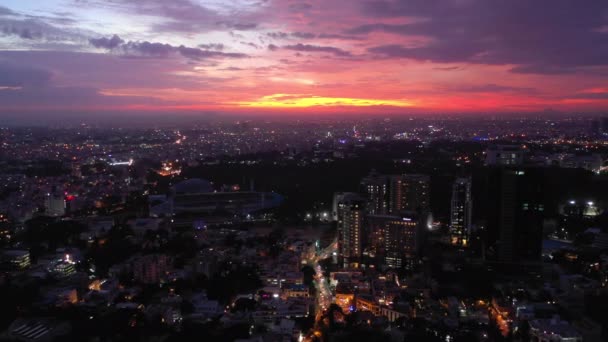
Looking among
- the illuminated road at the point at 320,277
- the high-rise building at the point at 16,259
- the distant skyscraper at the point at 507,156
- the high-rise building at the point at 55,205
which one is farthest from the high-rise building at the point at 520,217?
the high-rise building at the point at 55,205

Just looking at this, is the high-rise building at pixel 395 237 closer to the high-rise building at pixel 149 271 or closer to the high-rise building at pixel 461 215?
the high-rise building at pixel 461 215

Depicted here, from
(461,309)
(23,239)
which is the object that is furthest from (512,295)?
(23,239)

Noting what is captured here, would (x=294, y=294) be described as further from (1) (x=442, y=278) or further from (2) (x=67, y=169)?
(2) (x=67, y=169)

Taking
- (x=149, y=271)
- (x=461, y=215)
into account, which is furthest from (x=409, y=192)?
(x=149, y=271)

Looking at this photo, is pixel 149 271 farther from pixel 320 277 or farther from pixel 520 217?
pixel 520 217

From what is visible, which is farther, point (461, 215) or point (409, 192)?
point (409, 192)

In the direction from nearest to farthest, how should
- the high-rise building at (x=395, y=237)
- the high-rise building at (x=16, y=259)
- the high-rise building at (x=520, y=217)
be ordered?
1. the high-rise building at (x=520, y=217)
2. the high-rise building at (x=16, y=259)
3. the high-rise building at (x=395, y=237)
